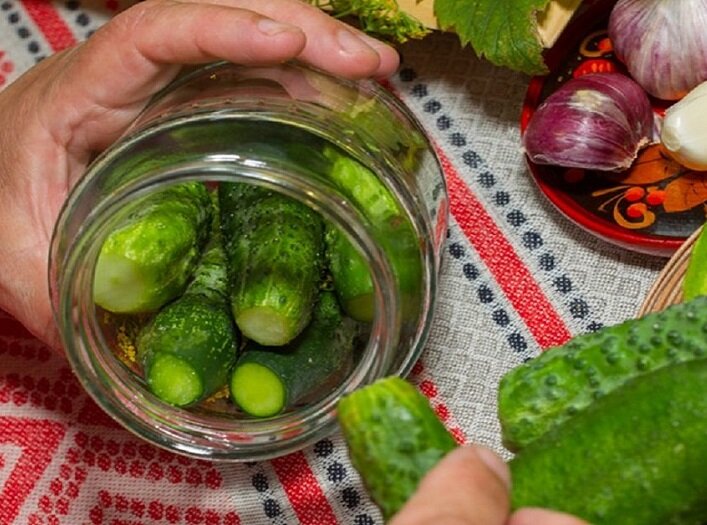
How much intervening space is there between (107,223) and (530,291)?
444 millimetres

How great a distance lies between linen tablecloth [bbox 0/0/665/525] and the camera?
0.99 m

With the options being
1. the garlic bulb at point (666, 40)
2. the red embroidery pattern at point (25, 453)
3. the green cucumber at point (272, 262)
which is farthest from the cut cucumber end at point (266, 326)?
the garlic bulb at point (666, 40)

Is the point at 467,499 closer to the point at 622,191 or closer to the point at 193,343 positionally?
the point at 193,343

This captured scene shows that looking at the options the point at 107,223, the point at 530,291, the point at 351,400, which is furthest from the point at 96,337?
the point at 530,291

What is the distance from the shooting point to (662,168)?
101cm

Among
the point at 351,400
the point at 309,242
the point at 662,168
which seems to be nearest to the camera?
the point at 351,400

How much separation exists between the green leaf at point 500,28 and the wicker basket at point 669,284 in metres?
0.24

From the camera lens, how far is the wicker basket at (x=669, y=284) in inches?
33.7

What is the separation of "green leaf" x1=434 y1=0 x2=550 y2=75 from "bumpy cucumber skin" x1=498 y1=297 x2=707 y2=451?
1.19 feet

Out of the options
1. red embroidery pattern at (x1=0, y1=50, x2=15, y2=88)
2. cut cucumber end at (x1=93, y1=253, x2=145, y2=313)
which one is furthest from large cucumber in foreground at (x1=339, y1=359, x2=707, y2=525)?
red embroidery pattern at (x1=0, y1=50, x2=15, y2=88)

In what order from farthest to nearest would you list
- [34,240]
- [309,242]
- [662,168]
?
[662,168]
[34,240]
[309,242]

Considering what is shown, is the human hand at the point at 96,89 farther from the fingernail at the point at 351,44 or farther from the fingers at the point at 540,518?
the fingers at the point at 540,518

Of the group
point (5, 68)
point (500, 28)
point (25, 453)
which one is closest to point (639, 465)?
point (500, 28)

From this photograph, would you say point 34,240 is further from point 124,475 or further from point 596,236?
point 596,236
